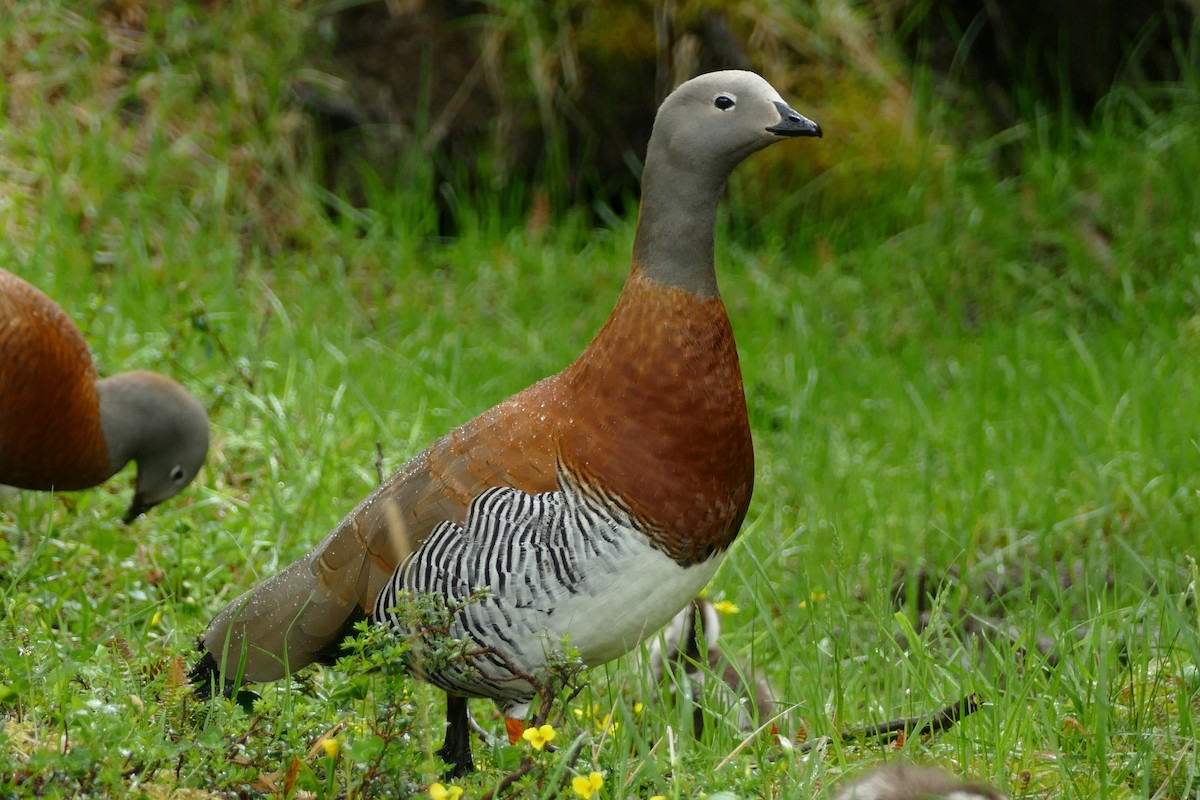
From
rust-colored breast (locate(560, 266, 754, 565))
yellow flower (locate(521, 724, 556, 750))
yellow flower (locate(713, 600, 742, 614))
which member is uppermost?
rust-colored breast (locate(560, 266, 754, 565))

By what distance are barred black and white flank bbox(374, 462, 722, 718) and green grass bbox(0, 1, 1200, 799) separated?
0.63 feet

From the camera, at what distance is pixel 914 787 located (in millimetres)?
2732

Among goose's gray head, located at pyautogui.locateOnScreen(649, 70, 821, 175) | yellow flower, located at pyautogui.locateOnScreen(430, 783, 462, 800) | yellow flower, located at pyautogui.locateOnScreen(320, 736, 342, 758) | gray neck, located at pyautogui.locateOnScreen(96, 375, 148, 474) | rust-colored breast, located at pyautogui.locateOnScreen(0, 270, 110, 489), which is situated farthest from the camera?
gray neck, located at pyautogui.locateOnScreen(96, 375, 148, 474)

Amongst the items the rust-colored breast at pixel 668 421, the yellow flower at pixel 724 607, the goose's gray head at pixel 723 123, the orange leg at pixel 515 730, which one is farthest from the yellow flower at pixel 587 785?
the yellow flower at pixel 724 607

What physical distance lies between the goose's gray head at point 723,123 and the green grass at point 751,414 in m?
1.02

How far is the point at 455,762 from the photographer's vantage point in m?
3.46

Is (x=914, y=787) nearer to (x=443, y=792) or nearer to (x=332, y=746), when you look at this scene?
(x=443, y=792)

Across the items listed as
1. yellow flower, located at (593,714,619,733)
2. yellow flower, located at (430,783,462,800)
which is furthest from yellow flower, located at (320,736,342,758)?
yellow flower, located at (593,714,619,733)

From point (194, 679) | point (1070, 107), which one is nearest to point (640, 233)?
point (194, 679)

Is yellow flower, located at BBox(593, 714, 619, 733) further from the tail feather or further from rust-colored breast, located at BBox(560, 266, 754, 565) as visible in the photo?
the tail feather

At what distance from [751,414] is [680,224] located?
3069 millimetres

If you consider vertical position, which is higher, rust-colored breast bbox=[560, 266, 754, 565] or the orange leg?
rust-colored breast bbox=[560, 266, 754, 565]

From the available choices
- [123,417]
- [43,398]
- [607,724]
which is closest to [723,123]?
[607,724]

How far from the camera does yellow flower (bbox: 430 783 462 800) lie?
2.65 metres
